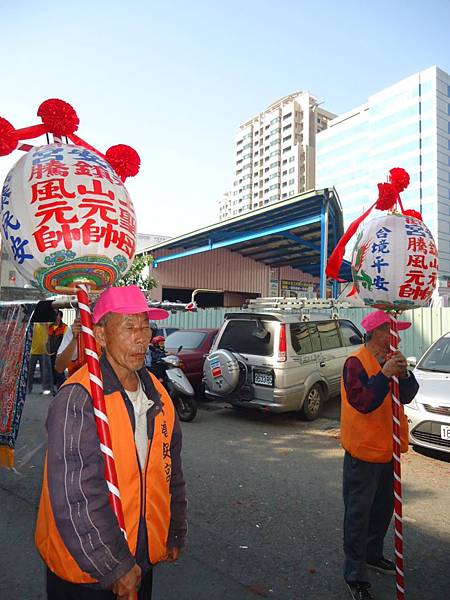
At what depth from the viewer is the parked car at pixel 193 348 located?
29.7ft

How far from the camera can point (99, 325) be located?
7.02 ft

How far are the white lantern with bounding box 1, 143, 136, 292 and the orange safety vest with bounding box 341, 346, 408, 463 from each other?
6.47 ft

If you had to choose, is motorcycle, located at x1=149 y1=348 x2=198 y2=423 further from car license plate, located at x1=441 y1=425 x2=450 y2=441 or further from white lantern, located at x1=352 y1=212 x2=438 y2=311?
white lantern, located at x1=352 y1=212 x2=438 y2=311

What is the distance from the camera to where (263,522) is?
4.07 metres

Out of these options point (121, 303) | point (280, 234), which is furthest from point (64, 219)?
point (280, 234)

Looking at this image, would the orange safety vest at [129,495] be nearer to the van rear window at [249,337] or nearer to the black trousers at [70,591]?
the black trousers at [70,591]

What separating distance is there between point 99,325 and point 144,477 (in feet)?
2.44

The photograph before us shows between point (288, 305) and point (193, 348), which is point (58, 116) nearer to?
point (288, 305)

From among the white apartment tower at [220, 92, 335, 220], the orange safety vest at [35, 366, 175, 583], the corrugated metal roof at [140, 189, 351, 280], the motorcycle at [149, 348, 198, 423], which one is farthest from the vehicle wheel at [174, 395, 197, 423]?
the white apartment tower at [220, 92, 335, 220]

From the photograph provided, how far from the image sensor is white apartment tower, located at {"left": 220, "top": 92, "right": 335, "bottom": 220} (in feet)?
377

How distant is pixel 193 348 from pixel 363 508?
6.63 m

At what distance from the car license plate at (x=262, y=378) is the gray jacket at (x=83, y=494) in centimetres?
568

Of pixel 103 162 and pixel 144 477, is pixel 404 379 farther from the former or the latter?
pixel 103 162

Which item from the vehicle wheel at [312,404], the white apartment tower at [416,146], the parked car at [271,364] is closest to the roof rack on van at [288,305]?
the parked car at [271,364]
